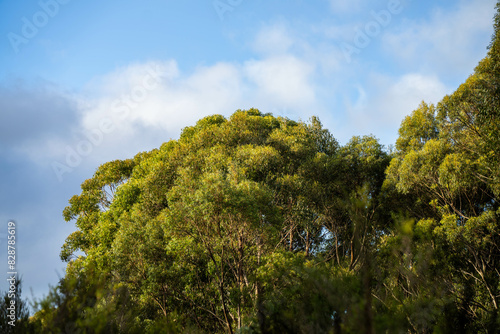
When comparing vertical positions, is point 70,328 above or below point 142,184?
below

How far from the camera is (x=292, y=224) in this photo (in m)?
21.5

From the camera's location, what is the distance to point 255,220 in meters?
15.0

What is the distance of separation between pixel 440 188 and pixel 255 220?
12481mm

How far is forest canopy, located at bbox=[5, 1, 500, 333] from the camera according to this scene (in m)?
14.4

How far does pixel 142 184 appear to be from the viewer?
22344 mm

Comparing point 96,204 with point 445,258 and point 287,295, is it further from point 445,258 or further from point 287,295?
point 445,258

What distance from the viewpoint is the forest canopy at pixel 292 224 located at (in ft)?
47.2

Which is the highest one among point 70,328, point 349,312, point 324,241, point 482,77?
point 482,77

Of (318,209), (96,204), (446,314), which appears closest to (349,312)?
(446,314)

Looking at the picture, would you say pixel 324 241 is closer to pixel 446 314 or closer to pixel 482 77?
pixel 446 314

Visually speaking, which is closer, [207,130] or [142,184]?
[142,184]

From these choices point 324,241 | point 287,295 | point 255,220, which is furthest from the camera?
point 324,241

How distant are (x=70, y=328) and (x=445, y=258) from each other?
63.1 feet

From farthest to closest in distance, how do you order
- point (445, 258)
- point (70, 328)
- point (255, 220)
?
point (445, 258)
point (255, 220)
point (70, 328)
